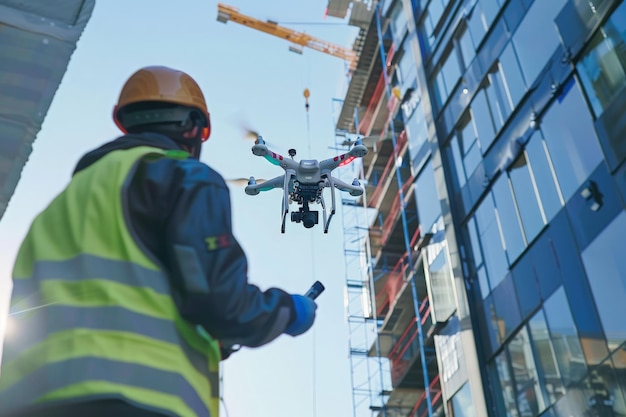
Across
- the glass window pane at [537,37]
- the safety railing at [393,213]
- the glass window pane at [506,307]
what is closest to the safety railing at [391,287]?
the safety railing at [393,213]

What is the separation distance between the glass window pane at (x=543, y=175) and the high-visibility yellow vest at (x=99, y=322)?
1558 cm

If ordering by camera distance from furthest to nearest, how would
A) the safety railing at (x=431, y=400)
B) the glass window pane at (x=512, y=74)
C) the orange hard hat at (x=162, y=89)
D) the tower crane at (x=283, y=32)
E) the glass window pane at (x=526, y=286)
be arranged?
the tower crane at (x=283, y=32) → the safety railing at (x=431, y=400) → the glass window pane at (x=512, y=74) → the glass window pane at (x=526, y=286) → the orange hard hat at (x=162, y=89)

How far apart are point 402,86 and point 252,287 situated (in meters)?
29.4

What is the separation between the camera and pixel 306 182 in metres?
13.0

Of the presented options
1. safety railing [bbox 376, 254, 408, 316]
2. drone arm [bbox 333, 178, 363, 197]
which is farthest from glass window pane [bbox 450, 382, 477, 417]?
safety railing [bbox 376, 254, 408, 316]

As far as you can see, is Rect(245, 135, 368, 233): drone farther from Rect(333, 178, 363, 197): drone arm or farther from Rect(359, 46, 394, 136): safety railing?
Rect(359, 46, 394, 136): safety railing

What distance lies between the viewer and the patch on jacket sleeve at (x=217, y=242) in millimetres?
2342

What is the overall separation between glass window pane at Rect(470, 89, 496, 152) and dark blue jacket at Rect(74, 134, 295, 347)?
1902cm

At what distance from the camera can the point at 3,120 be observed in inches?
149

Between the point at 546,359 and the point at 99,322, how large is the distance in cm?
1557

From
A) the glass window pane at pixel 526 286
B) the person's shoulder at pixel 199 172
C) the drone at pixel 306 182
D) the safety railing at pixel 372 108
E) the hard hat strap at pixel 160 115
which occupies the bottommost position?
the person's shoulder at pixel 199 172

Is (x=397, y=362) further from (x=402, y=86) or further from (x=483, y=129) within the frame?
(x=483, y=129)

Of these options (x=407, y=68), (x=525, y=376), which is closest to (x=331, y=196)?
(x=525, y=376)

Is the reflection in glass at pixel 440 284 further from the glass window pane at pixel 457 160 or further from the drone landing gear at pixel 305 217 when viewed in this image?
the drone landing gear at pixel 305 217
